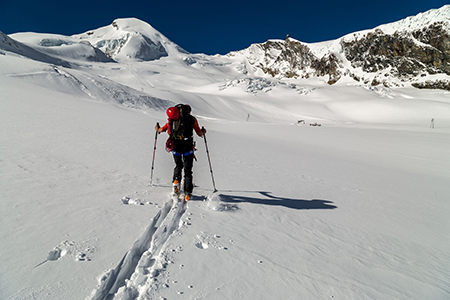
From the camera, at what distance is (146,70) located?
96.4 meters

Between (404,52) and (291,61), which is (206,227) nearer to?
(404,52)

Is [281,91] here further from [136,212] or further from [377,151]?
[136,212]

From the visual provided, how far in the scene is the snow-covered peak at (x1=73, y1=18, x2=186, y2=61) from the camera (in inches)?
5266

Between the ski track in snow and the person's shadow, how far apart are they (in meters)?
1.42

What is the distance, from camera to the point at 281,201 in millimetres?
4559

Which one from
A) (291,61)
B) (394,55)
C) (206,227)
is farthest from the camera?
(291,61)

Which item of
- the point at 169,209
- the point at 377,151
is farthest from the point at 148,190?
the point at 377,151

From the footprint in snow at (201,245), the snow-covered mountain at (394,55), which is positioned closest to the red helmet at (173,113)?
the footprint in snow at (201,245)

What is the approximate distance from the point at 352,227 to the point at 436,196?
12.5 feet

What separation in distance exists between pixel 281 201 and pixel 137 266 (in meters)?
3.03

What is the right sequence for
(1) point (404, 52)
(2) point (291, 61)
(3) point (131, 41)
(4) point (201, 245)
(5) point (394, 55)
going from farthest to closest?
1. (2) point (291, 61)
2. (3) point (131, 41)
3. (5) point (394, 55)
4. (1) point (404, 52)
5. (4) point (201, 245)

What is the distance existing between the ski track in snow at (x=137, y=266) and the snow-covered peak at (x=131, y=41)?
14276cm

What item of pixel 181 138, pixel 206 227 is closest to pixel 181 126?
pixel 181 138

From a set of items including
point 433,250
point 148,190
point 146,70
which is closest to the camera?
point 433,250
